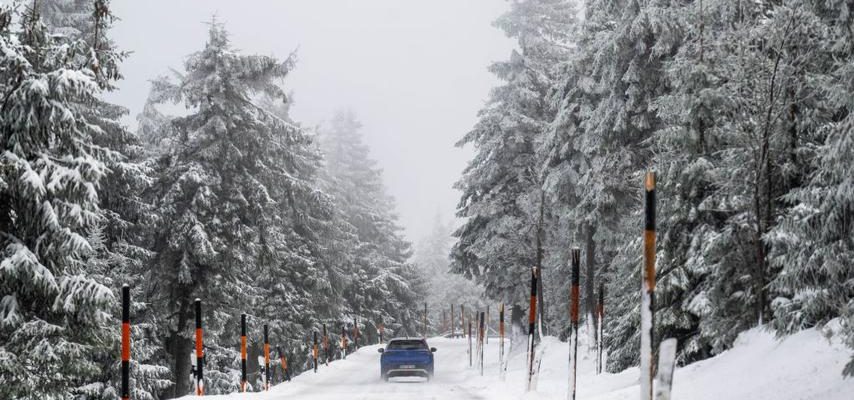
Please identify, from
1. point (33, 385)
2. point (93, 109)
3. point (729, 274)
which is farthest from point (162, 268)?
point (729, 274)

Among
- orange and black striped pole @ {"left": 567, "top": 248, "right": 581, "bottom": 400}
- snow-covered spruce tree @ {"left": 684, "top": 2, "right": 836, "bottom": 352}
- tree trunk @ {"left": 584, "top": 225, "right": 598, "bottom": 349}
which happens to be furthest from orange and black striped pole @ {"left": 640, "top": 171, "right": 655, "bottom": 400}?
tree trunk @ {"left": 584, "top": 225, "right": 598, "bottom": 349}

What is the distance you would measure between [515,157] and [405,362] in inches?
512

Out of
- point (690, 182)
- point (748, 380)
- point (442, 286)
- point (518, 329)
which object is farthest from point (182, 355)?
point (442, 286)

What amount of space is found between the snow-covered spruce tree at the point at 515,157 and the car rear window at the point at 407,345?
923 centimetres

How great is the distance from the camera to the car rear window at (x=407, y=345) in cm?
2380

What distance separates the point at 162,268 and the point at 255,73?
21.6 feet

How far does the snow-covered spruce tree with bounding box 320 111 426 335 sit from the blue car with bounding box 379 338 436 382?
20167 mm

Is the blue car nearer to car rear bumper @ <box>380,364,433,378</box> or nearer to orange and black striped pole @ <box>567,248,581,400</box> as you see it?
car rear bumper @ <box>380,364,433,378</box>

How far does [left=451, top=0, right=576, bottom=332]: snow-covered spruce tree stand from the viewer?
3266cm

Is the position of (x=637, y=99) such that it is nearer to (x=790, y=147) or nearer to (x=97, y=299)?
(x=790, y=147)

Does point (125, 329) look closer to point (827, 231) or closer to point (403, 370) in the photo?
point (827, 231)

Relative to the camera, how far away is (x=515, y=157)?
33562 millimetres

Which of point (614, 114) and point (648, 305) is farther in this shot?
point (614, 114)

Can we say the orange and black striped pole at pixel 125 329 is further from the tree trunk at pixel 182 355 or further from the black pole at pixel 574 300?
the tree trunk at pixel 182 355
